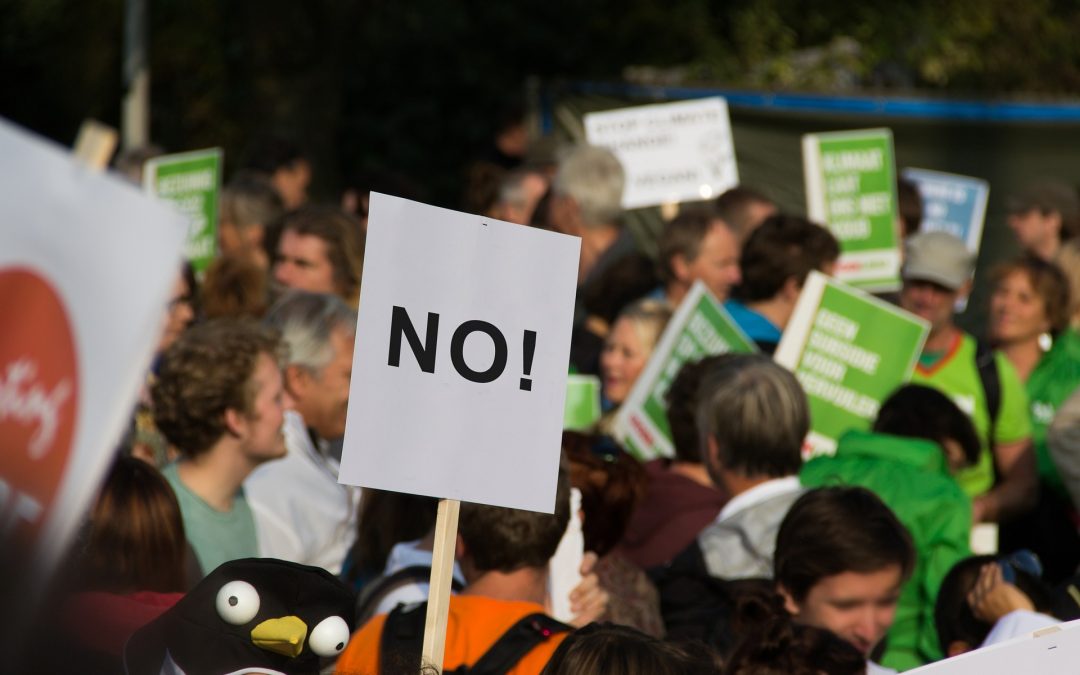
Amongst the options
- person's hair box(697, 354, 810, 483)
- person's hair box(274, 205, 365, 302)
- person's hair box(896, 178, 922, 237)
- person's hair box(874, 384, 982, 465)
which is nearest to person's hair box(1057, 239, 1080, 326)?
person's hair box(896, 178, 922, 237)

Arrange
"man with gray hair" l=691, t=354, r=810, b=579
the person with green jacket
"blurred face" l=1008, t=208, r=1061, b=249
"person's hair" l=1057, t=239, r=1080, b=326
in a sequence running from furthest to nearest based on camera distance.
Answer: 1. "blurred face" l=1008, t=208, r=1061, b=249
2. "person's hair" l=1057, t=239, r=1080, b=326
3. the person with green jacket
4. "man with gray hair" l=691, t=354, r=810, b=579

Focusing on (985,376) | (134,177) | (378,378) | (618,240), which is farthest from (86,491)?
(134,177)

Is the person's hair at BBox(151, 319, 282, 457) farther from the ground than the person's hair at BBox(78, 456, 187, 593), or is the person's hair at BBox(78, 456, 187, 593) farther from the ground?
the person's hair at BBox(151, 319, 282, 457)

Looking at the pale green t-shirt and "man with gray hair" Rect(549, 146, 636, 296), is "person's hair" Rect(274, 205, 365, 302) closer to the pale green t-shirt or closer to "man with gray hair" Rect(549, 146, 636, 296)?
"man with gray hair" Rect(549, 146, 636, 296)

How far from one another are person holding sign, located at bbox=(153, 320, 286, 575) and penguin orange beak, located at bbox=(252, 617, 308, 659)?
1.45 m

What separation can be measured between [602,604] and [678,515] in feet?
2.42

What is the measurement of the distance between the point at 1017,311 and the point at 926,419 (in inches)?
64.1

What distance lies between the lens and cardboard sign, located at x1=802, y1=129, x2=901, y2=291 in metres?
7.28

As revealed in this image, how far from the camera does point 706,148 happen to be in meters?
7.88

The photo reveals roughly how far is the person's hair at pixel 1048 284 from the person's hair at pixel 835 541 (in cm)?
284

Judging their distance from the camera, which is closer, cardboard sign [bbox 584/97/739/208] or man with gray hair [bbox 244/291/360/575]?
man with gray hair [bbox 244/291/360/575]

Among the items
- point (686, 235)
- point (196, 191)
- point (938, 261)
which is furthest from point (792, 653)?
point (196, 191)

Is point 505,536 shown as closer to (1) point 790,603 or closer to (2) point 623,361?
(1) point 790,603

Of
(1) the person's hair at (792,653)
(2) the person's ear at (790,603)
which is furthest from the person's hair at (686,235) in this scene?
(1) the person's hair at (792,653)
